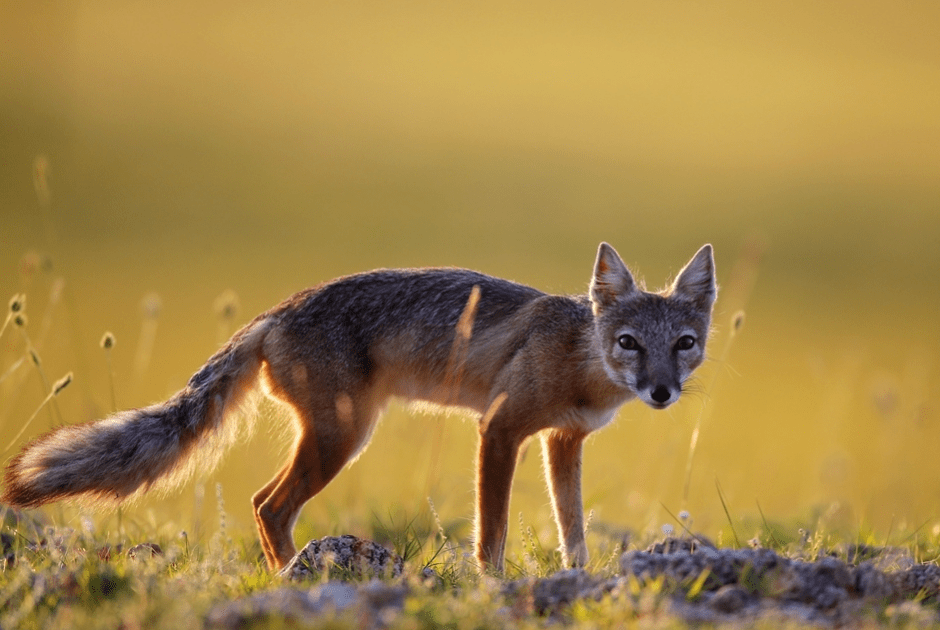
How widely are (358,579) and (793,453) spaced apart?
1046 cm

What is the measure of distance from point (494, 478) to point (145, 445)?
2.16m

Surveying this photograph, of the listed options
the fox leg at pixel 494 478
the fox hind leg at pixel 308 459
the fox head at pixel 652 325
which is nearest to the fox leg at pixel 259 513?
the fox hind leg at pixel 308 459

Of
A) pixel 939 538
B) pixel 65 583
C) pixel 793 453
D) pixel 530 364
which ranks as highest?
pixel 530 364

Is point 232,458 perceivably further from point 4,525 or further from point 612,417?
point 612,417

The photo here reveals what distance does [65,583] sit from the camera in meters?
3.59

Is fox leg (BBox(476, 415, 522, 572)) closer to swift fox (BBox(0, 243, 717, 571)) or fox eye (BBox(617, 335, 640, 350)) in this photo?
swift fox (BBox(0, 243, 717, 571))

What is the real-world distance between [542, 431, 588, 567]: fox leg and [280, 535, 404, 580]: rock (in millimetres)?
1787

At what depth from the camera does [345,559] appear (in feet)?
14.5

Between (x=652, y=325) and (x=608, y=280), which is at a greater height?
(x=608, y=280)

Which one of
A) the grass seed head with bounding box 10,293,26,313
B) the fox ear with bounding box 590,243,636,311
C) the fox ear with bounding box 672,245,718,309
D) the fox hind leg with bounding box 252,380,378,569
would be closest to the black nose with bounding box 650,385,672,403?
the fox ear with bounding box 590,243,636,311

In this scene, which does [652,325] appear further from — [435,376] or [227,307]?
[227,307]

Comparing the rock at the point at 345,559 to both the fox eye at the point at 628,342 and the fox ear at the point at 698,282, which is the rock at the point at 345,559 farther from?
the fox ear at the point at 698,282

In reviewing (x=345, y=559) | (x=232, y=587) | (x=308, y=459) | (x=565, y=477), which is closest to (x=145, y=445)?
(x=308, y=459)

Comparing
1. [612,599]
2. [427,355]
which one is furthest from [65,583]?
[427,355]
